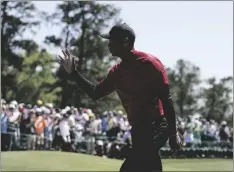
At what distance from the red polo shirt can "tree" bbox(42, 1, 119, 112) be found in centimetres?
4314

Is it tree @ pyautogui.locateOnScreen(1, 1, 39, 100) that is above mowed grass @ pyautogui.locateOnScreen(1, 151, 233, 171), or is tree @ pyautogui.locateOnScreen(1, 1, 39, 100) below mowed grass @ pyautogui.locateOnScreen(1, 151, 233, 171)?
above

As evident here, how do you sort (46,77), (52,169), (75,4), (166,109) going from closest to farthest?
(166,109)
(52,169)
(75,4)
(46,77)

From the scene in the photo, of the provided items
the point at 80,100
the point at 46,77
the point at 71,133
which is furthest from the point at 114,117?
the point at 46,77

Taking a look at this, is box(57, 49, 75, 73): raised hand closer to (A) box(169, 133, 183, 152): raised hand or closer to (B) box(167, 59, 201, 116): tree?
(A) box(169, 133, 183, 152): raised hand

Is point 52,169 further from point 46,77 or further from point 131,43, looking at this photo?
point 46,77

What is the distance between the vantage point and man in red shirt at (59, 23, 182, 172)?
14.8ft

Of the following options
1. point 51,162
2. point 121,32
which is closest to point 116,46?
point 121,32

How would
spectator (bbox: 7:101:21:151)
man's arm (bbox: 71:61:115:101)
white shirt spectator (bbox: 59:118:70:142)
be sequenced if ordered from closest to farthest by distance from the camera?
man's arm (bbox: 71:61:115:101)
spectator (bbox: 7:101:21:151)
white shirt spectator (bbox: 59:118:70:142)

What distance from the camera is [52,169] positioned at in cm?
1470

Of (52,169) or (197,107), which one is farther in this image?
(197,107)

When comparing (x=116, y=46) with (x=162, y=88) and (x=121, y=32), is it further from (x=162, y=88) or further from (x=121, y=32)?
(x=162, y=88)

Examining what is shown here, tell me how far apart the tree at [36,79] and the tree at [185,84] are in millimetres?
31551

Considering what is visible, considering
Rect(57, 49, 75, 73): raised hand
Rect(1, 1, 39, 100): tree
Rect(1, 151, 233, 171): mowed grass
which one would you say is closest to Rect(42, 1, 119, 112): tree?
Rect(1, 1, 39, 100): tree

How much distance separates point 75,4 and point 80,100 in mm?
8708
